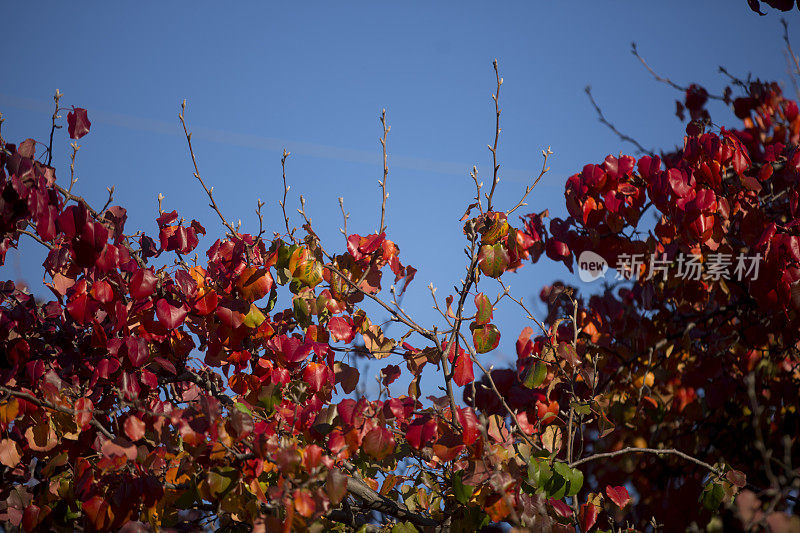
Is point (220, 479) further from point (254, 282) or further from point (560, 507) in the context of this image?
point (560, 507)

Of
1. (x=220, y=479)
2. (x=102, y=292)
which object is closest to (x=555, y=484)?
(x=220, y=479)

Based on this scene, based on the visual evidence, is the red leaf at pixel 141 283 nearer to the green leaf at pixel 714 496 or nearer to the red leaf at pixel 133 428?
the red leaf at pixel 133 428

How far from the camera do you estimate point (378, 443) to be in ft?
5.52

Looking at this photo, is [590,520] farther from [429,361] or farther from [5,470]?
[5,470]

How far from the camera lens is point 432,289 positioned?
6.43ft

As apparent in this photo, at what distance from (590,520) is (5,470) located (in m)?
2.02

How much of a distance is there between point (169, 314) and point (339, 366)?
58 cm

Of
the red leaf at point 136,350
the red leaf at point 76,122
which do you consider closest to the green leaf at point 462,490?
the red leaf at point 136,350

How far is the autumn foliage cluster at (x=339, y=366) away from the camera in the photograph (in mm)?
1702

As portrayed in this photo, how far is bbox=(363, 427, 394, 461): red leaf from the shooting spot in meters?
1.68

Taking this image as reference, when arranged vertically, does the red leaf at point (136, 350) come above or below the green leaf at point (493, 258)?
below

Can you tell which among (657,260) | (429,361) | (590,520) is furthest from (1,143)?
(657,260)

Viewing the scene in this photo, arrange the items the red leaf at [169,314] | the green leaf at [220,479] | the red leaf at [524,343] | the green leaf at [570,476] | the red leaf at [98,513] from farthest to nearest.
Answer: the red leaf at [524,343] < the red leaf at [169,314] < the green leaf at [570,476] < the red leaf at [98,513] < the green leaf at [220,479]

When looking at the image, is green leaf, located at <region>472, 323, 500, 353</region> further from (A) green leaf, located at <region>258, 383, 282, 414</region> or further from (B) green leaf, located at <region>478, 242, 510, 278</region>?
(A) green leaf, located at <region>258, 383, 282, 414</region>
